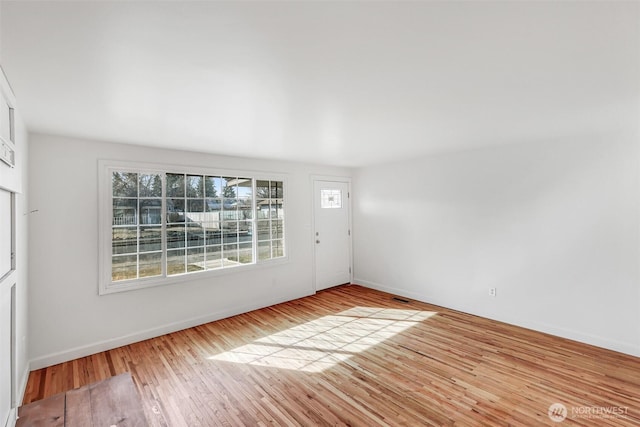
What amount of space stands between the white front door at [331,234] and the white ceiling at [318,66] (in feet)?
8.67

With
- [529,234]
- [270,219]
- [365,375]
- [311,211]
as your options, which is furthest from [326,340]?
[529,234]

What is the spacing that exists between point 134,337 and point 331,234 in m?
3.47

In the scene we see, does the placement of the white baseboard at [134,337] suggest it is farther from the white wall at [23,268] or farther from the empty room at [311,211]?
the white wall at [23,268]

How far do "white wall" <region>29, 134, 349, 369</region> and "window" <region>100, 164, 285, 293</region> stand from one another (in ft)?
0.48

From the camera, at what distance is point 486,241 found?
416cm

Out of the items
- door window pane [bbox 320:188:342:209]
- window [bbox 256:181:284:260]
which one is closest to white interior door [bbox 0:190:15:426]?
window [bbox 256:181:284:260]

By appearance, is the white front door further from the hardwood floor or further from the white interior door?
the white interior door

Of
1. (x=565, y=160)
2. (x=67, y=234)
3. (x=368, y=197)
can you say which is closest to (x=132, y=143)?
(x=67, y=234)

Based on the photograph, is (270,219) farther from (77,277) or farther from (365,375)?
(365,375)

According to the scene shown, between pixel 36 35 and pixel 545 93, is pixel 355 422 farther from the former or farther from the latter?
pixel 36 35

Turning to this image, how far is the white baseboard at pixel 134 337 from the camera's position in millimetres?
3020

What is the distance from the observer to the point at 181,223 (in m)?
3.94

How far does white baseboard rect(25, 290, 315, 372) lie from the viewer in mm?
3020

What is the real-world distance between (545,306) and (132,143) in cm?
535
